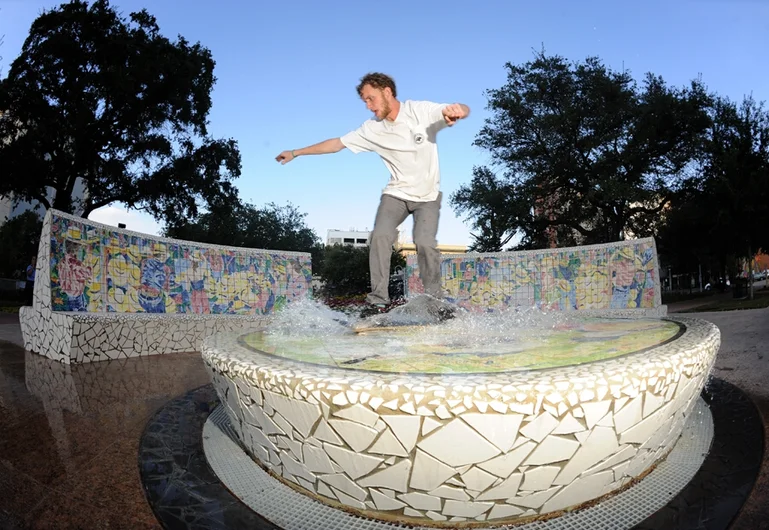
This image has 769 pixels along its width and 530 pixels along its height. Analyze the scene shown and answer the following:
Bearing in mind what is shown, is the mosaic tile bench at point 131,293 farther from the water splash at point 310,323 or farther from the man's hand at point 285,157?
the man's hand at point 285,157

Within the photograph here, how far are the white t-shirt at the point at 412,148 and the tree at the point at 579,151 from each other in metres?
17.8

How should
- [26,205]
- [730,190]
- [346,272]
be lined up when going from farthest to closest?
[26,205], [346,272], [730,190]

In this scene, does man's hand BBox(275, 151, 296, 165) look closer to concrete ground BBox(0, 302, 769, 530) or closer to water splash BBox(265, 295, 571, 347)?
water splash BBox(265, 295, 571, 347)

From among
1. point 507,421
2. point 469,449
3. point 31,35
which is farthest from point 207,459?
point 31,35

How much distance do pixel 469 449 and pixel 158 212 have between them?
68.6 feet

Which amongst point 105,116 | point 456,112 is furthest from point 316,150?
point 105,116

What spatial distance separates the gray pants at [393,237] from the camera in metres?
3.50

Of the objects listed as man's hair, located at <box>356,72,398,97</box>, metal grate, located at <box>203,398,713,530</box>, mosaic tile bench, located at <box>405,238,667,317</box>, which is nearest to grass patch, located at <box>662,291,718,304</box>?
mosaic tile bench, located at <box>405,238,667,317</box>

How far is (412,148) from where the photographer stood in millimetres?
3559

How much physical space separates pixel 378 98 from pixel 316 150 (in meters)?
0.68

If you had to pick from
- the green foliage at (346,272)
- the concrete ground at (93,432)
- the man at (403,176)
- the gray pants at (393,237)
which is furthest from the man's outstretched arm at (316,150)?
the green foliage at (346,272)

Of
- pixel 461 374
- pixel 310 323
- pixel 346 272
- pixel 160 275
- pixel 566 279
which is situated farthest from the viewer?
pixel 346 272

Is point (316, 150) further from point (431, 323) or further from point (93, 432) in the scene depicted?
point (93, 432)

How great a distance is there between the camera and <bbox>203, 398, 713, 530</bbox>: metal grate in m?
1.48
